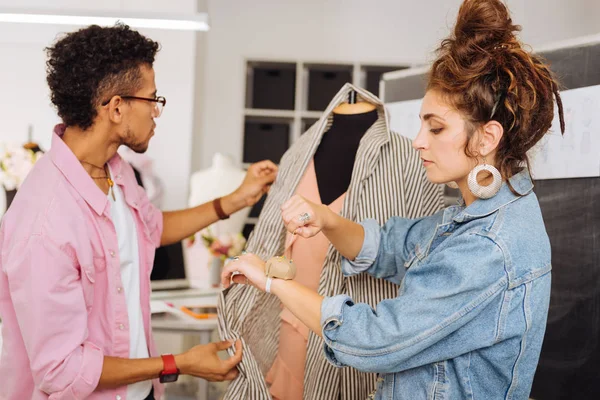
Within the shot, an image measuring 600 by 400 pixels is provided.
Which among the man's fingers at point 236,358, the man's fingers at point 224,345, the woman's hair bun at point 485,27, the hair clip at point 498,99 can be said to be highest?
the woman's hair bun at point 485,27

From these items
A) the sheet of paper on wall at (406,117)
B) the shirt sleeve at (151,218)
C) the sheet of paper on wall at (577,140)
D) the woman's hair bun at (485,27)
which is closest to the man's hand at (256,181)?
the shirt sleeve at (151,218)

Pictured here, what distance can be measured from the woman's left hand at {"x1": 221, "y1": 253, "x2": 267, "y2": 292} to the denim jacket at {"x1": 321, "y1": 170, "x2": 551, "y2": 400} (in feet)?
0.60

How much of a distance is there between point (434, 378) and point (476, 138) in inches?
18.7

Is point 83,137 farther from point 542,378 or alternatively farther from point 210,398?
point 210,398

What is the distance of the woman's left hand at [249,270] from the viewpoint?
135 centimetres

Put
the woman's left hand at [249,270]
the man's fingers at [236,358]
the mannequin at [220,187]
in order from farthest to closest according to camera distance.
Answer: the mannequin at [220,187]
the man's fingers at [236,358]
the woman's left hand at [249,270]

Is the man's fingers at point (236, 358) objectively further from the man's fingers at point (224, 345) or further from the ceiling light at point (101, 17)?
the ceiling light at point (101, 17)

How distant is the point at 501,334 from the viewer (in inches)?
44.5

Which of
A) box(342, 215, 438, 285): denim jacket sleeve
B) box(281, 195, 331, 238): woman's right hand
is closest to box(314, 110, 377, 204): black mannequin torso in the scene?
box(342, 215, 438, 285): denim jacket sleeve

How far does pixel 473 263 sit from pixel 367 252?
452 millimetres

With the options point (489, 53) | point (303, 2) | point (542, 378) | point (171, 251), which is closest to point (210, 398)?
point (171, 251)

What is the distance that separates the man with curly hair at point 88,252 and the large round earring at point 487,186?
2.55 ft

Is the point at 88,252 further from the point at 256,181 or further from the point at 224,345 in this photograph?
the point at 256,181

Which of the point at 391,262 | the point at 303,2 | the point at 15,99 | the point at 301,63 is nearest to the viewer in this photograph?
the point at 391,262
